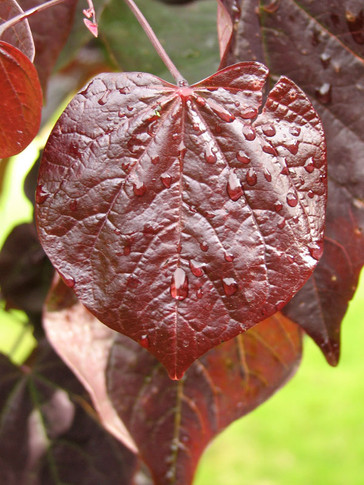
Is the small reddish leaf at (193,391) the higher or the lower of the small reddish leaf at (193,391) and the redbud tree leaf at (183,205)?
the lower

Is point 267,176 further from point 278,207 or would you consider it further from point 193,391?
point 193,391

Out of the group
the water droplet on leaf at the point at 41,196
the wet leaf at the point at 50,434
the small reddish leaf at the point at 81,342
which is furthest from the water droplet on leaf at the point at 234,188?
the wet leaf at the point at 50,434

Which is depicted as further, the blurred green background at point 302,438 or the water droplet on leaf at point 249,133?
the blurred green background at point 302,438

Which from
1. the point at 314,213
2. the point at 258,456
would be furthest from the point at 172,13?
the point at 258,456

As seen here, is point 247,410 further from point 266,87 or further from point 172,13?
point 172,13

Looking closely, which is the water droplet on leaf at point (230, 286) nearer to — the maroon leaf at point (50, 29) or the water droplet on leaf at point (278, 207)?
the water droplet on leaf at point (278, 207)

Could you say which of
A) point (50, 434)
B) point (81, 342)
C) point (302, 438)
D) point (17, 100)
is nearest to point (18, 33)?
point (17, 100)
